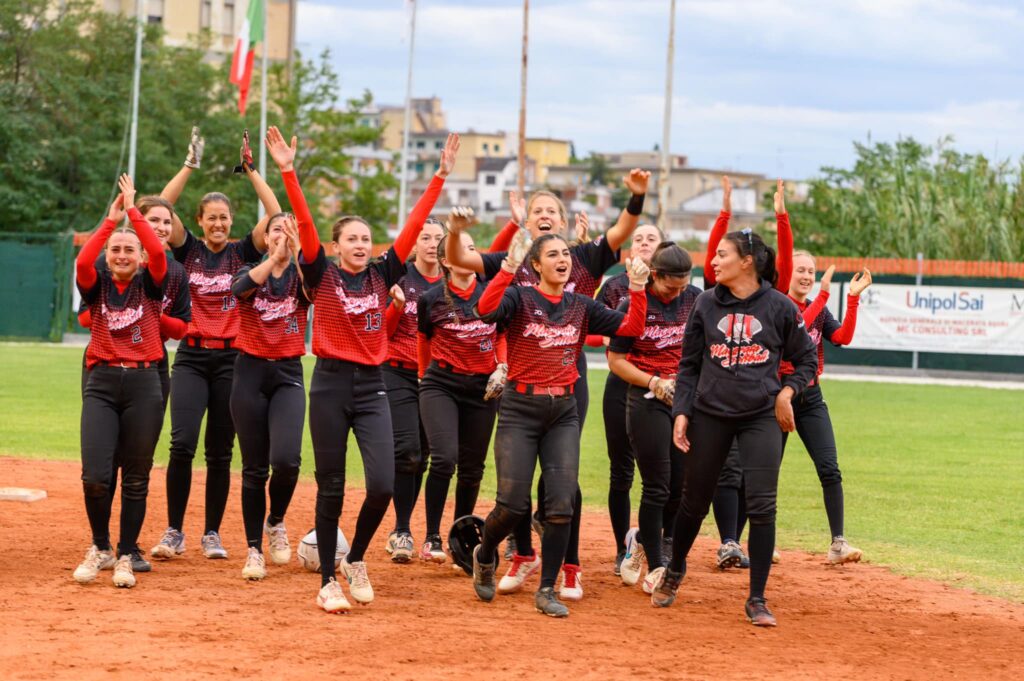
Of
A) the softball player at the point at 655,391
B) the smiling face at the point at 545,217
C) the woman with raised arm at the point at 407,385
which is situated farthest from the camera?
the woman with raised arm at the point at 407,385

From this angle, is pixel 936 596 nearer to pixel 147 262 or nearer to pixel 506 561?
pixel 506 561

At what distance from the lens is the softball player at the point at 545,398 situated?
7.27 metres

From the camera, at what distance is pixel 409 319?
882 centimetres

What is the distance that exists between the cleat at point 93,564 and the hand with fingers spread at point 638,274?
3.31 m

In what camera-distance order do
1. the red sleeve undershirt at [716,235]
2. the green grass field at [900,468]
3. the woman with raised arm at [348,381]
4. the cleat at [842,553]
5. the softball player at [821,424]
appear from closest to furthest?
the woman with raised arm at [348,381]
the red sleeve undershirt at [716,235]
the cleat at [842,553]
the softball player at [821,424]
the green grass field at [900,468]

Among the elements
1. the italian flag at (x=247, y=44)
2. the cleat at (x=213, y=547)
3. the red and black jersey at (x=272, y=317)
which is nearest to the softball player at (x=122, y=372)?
the red and black jersey at (x=272, y=317)

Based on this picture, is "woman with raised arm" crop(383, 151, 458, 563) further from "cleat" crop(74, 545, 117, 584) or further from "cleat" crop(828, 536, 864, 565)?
"cleat" crop(828, 536, 864, 565)

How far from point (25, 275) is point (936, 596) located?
27783 mm

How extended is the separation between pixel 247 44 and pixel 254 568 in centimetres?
3144

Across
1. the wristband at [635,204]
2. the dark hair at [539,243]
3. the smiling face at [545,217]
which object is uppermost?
the wristband at [635,204]

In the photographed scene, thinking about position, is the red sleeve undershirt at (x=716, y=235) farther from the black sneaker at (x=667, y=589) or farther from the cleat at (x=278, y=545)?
the cleat at (x=278, y=545)

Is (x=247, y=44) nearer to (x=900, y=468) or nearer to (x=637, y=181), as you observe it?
(x=900, y=468)

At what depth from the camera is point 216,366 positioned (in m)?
8.41

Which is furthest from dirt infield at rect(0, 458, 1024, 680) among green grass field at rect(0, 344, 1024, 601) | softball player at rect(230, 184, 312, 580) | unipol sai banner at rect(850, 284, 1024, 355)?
unipol sai banner at rect(850, 284, 1024, 355)
